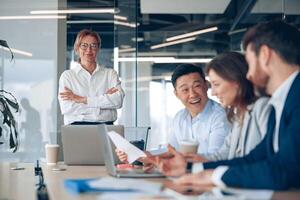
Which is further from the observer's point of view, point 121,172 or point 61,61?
point 61,61

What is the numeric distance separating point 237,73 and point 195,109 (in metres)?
0.89

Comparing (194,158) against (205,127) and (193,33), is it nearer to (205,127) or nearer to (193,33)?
(205,127)

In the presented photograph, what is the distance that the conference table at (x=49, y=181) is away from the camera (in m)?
1.54

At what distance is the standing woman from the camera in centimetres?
371

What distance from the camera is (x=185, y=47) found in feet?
27.1

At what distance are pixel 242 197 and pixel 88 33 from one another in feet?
8.42

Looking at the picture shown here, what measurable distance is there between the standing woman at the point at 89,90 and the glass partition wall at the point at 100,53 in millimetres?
1070

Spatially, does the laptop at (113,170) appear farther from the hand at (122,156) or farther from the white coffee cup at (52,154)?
the white coffee cup at (52,154)

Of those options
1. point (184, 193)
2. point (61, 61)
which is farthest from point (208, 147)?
point (61, 61)

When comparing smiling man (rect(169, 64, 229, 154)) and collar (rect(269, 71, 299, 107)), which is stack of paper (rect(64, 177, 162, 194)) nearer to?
collar (rect(269, 71, 299, 107))

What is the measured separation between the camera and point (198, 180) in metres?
1.64

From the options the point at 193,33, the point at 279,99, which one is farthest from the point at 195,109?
the point at 193,33

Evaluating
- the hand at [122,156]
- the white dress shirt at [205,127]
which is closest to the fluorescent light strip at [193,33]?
the white dress shirt at [205,127]

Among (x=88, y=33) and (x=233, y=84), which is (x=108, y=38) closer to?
(x=88, y=33)
